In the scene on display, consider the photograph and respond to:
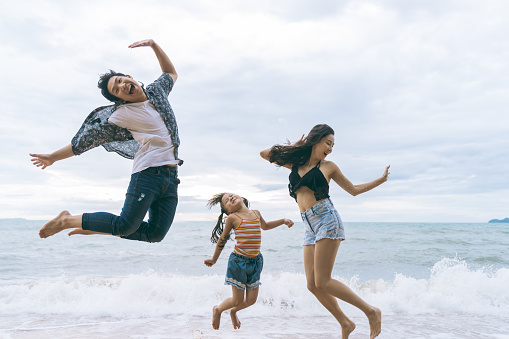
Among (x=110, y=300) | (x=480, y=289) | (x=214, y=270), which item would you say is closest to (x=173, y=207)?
(x=110, y=300)

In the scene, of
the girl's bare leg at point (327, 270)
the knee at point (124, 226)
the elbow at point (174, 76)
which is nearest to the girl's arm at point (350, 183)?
the girl's bare leg at point (327, 270)

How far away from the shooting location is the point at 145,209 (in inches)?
131

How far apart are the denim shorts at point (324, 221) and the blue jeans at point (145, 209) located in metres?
1.27

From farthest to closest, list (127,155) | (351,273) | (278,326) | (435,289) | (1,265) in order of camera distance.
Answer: (1,265) < (351,273) < (435,289) < (278,326) < (127,155)

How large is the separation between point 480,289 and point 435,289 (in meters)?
0.96

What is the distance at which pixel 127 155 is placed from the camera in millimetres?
3691

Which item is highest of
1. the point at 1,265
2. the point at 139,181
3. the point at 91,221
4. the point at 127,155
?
the point at 127,155

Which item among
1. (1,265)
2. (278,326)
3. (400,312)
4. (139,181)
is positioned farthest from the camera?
(1,265)

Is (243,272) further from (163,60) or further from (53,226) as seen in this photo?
(163,60)

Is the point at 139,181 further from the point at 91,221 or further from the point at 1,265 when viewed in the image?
the point at 1,265

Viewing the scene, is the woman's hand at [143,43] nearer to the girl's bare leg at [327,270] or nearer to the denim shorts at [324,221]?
the denim shorts at [324,221]

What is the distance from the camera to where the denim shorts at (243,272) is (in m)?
4.21

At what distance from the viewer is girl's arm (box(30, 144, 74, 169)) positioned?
341 centimetres

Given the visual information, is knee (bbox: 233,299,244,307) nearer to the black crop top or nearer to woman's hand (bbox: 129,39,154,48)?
the black crop top
